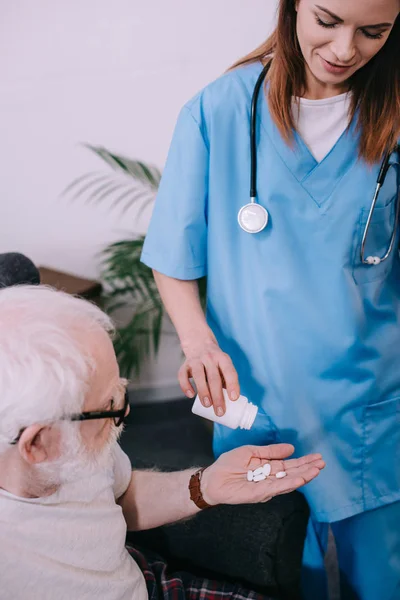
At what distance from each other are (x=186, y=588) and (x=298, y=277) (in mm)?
652

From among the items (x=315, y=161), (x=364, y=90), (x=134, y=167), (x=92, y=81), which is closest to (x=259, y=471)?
(x=315, y=161)

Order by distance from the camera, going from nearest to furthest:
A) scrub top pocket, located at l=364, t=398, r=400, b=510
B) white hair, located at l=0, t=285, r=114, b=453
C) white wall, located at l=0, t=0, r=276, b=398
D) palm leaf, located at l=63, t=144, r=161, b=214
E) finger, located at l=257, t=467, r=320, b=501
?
white hair, located at l=0, t=285, r=114, b=453 < finger, located at l=257, t=467, r=320, b=501 < scrub top pocket, located at l=364, t=398, r=400, b=510 < white wall, located at l=0, t=0, r=276, b=398 < palm leaf, located at l=63, t=144, r=161, b=214

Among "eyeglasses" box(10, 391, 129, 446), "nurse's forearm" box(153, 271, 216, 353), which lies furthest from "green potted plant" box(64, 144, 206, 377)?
"eyeglasses" box(10, 391, 129, 446)

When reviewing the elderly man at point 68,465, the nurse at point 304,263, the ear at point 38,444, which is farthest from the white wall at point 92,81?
the ear at point 38,444

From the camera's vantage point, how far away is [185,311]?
1.16 meters

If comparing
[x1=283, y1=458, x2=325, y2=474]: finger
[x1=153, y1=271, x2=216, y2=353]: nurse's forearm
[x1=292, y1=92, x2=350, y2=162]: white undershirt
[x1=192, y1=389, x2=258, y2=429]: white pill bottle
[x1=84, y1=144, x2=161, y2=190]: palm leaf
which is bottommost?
[x1=283, y1=458, x2=325, y2=474]: finger

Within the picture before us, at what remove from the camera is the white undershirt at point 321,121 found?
1.09m

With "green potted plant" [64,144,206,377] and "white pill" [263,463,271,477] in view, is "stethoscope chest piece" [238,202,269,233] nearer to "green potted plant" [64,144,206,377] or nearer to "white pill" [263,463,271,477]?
"white pill" [263,463,271,477]

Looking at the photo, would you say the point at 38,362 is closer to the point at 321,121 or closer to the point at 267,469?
the point at 267,469

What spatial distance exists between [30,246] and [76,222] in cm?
22

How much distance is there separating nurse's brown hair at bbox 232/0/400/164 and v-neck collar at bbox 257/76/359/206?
0.02 meters

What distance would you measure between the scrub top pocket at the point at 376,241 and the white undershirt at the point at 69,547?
23.5 inches

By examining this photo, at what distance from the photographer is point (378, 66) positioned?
1.06 metres

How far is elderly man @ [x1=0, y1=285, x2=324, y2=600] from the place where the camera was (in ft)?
2.91
